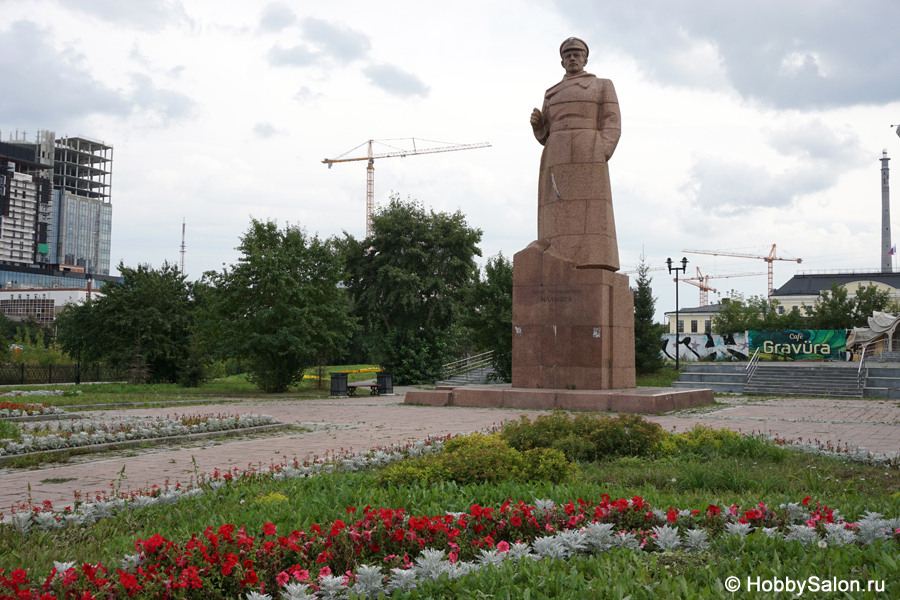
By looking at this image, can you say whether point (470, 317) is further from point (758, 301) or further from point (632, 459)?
point (758, 301)

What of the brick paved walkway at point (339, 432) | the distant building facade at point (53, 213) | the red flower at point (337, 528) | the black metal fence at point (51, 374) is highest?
the distant building facade at point (53, 213)

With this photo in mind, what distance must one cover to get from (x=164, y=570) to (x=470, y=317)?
23.9 metres

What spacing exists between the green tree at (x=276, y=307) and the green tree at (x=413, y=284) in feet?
18.2

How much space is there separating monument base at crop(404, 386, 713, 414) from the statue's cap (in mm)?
8194

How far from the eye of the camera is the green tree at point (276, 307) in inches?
842

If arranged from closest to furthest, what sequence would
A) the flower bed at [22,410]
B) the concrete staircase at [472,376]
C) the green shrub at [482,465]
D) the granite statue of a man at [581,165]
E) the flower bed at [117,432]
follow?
the green shrub at [482,465], the flower bed at [117,432], the flower bed at [22,410], the granite statue of a man at [581,165], the concrete staircase at [472,376]

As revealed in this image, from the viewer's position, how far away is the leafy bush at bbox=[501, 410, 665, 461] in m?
7.58

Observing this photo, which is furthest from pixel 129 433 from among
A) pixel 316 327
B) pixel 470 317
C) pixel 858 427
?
pixel 470 317

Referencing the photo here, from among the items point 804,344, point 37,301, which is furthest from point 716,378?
point 37,301

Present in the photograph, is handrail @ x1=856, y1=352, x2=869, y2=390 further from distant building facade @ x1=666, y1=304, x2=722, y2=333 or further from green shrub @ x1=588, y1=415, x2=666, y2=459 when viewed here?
distant building facade @ x1=666, y1=304, x2=722, y2=333

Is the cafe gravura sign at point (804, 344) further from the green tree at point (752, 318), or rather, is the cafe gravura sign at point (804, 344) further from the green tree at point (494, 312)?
the green tree at point (494, 312)

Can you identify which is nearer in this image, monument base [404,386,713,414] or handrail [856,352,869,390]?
monument base [404,386,713,414]

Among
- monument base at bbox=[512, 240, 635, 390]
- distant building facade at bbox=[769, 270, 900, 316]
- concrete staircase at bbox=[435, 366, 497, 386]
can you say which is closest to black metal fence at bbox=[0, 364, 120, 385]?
concrete staircase at bbox=[435, 366, 497, 386]

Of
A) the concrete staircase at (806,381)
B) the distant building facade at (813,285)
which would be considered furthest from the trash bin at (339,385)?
the distant building facade at (813,285)
